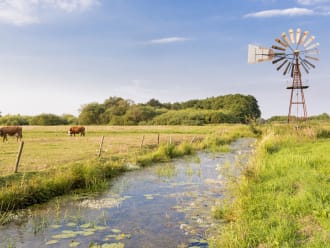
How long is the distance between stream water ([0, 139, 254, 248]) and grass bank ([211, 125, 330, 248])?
685 mm

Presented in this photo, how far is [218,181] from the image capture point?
12203mm

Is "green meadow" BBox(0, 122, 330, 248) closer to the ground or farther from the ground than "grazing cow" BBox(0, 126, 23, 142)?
closer to the ground

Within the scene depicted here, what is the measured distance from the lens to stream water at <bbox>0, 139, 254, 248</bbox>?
6.40 metres

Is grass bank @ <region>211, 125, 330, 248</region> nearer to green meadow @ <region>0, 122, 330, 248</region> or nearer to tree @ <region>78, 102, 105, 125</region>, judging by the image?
green meadow @ <region>0, 122, 330, 248</region>

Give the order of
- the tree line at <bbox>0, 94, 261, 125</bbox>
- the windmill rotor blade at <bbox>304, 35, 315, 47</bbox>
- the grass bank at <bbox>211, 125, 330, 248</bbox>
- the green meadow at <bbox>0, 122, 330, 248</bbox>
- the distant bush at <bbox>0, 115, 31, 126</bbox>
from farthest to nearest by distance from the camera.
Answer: the tree line at <bbox>0, 94, 261, 125</bbox> → the distant bush at <bbox>0, 115, 31, 126</bbox> → the windmill rotor blade at <bbox>304, 35, 315, 47</bbox> → the green meadow at <bbox>0, 122, 330, 248</bbox> → the grass bank at <bbox>211, 125, 330, 248</bbox>

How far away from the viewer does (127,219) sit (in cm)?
777

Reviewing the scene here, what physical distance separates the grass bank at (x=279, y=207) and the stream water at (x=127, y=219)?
68 centimetres

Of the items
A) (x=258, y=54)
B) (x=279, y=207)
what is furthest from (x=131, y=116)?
(x=279, y=207)

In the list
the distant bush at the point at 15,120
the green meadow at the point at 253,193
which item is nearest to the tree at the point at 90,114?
the distant bush at the point at 15,120

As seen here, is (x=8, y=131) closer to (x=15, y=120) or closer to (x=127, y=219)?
(x=127, y=219)

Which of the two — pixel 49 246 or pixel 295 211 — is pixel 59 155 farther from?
pixel 295 211

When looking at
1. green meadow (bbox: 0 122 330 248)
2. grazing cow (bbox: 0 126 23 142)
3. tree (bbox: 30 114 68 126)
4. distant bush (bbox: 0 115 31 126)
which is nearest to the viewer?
green meadow (bbox: 0 122 330 248)

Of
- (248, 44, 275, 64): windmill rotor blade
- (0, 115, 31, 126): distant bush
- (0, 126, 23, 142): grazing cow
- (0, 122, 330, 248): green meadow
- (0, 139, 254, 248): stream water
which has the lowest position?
(0, 139, 254, 248): stream water

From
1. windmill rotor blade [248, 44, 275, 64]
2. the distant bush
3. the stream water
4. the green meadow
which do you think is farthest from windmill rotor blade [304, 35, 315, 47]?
the distant bush
